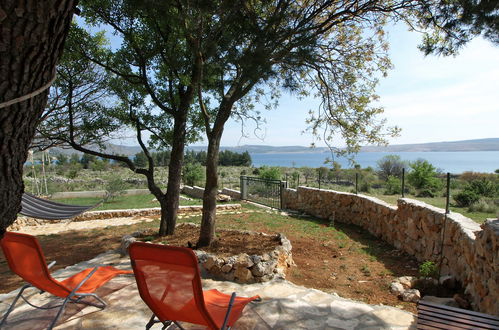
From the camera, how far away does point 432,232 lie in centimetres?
485

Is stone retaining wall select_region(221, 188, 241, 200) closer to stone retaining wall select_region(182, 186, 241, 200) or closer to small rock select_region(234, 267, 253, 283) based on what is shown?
stone retaining wall select_region(182, 186, 241, 200)

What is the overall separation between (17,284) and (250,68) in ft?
14.2

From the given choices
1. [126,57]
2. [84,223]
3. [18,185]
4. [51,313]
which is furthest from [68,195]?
[18,185]

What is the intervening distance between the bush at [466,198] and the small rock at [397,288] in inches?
194

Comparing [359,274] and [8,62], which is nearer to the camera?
[8,62]

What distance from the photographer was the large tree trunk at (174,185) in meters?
5.53

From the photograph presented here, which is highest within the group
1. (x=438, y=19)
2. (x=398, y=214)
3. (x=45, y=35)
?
(x=438, y=19)

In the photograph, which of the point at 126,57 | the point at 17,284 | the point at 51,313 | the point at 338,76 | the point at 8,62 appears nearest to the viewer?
the point at 8,62

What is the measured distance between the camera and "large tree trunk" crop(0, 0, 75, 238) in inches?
47.0

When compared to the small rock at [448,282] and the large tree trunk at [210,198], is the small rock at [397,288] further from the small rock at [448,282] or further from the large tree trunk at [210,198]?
the large tree trunk at [210,198]

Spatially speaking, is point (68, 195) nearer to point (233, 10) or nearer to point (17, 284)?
point (17, 284)

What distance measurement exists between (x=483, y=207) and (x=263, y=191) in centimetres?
695

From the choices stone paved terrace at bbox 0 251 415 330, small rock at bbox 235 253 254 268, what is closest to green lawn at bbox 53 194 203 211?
small rock at bbox 235 253 254 268

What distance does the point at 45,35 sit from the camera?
1.27 meters
